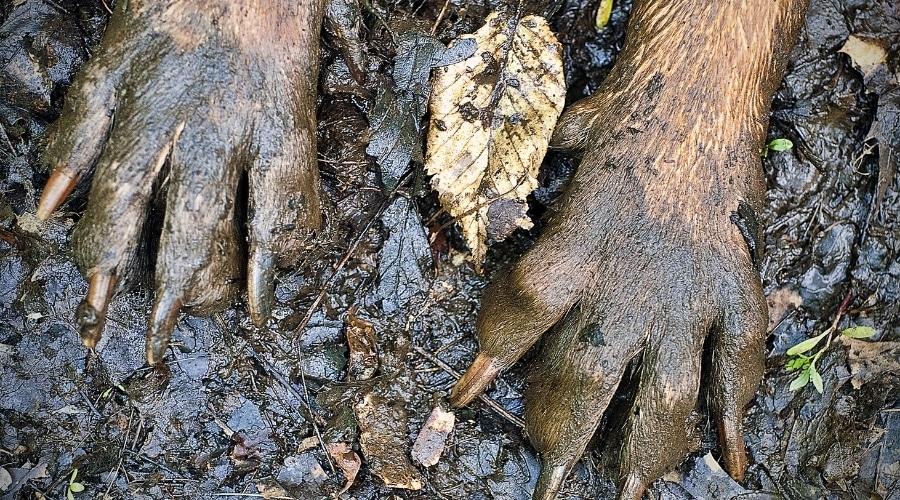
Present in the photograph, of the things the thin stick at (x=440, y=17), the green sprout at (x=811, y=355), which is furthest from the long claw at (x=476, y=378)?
the green sprout at (x=811, y=355)

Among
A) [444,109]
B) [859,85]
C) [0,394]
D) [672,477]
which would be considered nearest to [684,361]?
[672,477]

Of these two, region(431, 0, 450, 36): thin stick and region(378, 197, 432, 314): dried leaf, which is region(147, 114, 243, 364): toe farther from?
region(431, 0, 450, 36): thin stick

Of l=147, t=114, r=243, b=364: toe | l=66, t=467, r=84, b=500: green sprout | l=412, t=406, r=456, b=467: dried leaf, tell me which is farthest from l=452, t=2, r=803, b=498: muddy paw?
l=66, t=467, r=84, b=500: green sprout

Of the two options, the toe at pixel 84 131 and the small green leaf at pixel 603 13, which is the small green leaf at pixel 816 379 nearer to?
the small green leaf at pixel 603 13

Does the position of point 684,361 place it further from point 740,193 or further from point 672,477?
point 672,477

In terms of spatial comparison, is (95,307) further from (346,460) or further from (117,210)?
(346,460)
